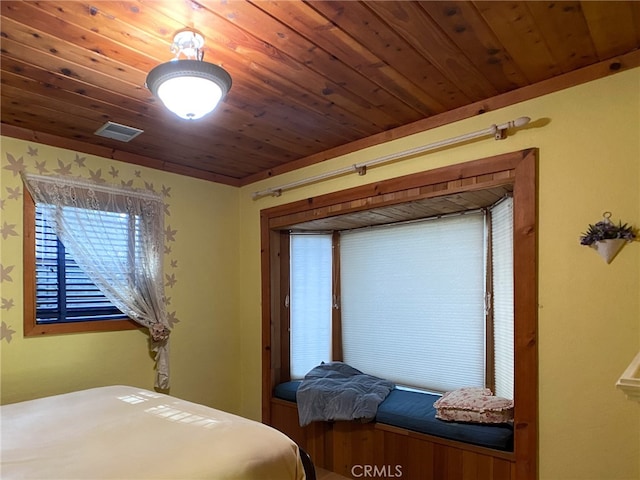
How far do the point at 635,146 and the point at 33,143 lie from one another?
10.9 feet

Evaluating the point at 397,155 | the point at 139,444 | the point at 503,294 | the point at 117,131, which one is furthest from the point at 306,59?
the point at 503,294

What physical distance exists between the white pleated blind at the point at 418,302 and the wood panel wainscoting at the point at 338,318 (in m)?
0.19

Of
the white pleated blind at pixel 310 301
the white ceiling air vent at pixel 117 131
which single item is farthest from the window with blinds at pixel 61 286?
the white pleated blind at pixel 310 301

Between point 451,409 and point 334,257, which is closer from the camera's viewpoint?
point 451,409

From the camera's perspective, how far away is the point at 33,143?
261 centimetres

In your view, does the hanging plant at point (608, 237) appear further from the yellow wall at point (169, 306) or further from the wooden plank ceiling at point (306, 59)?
the yellow wall at point (169, 306)

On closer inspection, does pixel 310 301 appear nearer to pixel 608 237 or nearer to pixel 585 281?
pixel 585 281

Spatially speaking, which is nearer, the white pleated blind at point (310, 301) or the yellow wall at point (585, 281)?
the yellow wall at point (585, 281)

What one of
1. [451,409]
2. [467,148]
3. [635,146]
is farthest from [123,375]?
[635,146]

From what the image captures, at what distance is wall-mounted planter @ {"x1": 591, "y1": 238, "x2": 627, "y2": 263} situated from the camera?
1.79 meters

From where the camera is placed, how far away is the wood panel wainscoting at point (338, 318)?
2.04 metres

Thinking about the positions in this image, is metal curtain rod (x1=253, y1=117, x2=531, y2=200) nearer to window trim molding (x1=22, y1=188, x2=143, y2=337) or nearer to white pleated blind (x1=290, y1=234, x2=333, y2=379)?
white pleated blind (x1=290, y1=234, x2=333, y2=379)

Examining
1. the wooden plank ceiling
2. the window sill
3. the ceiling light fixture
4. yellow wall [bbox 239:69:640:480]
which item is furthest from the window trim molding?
yellow wall [bbox 239:69:640:480]

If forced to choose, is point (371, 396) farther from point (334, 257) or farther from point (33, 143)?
point (33, 143)
